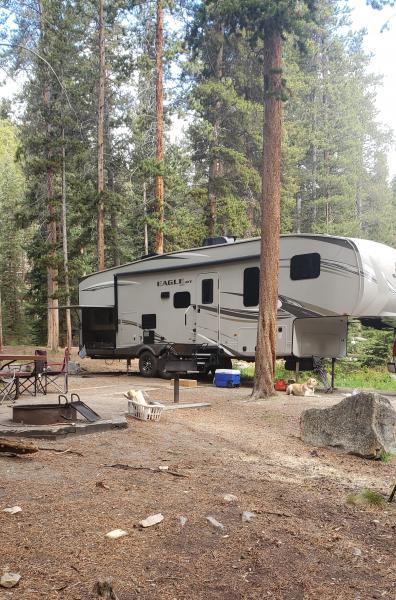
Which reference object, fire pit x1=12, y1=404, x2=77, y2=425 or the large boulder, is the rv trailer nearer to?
fire pit x1=12, y1=404, x2=77, y2=425

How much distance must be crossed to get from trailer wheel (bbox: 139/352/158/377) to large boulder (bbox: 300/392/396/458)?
881 cm

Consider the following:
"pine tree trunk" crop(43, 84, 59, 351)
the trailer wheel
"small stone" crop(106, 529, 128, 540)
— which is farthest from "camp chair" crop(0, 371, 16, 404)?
"pine tree trunk" crop(43, 84, 59, 351)

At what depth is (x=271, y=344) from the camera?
10.7m

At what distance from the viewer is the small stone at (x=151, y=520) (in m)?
3.59

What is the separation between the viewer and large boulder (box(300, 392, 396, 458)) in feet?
20.1

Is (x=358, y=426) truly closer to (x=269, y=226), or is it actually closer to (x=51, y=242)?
(x=269, y=226)

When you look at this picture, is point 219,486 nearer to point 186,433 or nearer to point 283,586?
point 283,586

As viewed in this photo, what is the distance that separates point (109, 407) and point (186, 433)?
2140 millimetres

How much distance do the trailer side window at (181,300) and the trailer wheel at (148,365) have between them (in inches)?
63.7

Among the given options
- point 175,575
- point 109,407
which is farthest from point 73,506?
point 109,407

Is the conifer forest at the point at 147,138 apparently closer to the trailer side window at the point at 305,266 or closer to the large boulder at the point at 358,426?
the trailer side window at the point at 305,266

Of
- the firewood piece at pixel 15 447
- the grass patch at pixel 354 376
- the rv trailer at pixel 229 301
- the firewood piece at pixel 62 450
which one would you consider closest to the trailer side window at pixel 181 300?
the rv trailer at pixel 229 301

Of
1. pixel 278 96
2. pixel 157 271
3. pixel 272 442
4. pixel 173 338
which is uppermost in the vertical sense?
pixel 278 96

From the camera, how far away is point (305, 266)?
1202cm
